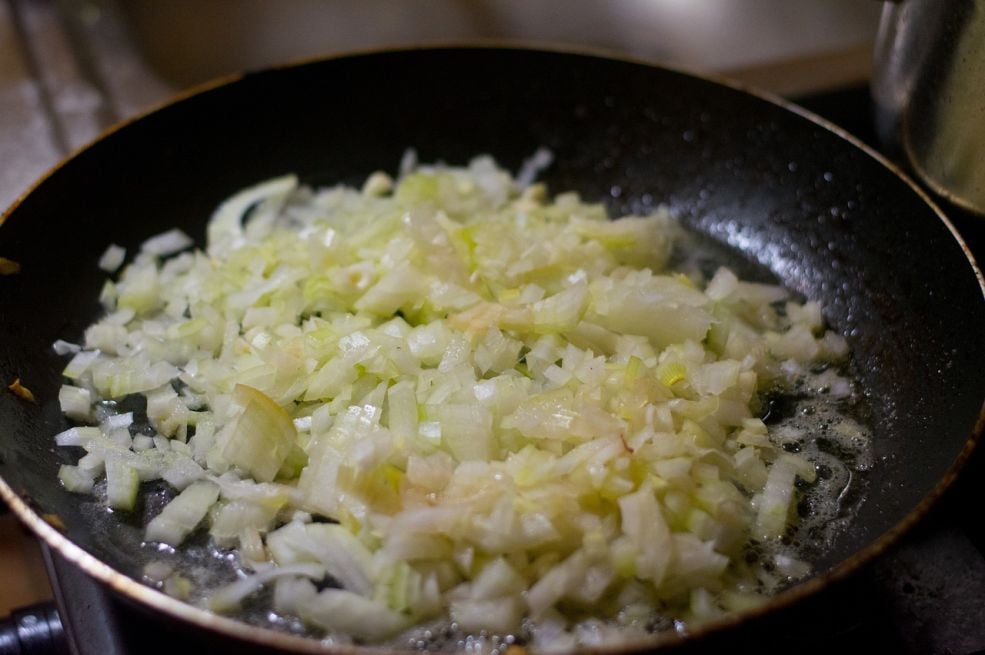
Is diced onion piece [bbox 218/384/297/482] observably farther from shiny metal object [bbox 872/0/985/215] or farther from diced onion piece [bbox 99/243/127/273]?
shiny metal object [bbox 872/0/985/215]

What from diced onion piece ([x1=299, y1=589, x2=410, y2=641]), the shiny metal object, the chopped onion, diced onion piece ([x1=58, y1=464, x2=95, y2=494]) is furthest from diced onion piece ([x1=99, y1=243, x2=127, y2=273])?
the shiny metal object

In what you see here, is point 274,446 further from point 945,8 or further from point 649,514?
point 945,8

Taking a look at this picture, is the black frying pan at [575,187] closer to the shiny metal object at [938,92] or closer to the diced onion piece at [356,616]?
the shiny metal object at [938,92]

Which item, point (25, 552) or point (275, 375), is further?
point (25, 552)

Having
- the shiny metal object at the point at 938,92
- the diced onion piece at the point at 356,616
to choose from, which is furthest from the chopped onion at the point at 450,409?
the shiny metal object at the point at 938,92

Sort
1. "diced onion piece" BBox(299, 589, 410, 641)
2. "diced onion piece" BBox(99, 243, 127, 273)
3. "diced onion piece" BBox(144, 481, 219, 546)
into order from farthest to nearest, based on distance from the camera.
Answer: "diced onion piece" BBox(99, 243, 127, 273) < "diced onion piece" BBox(144, 481, 219, 546) < "diced onion piece" BBox(299, 589, 410, 641)

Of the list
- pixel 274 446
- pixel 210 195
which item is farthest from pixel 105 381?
pixel 210 195

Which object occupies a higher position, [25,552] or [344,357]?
[344,357]
